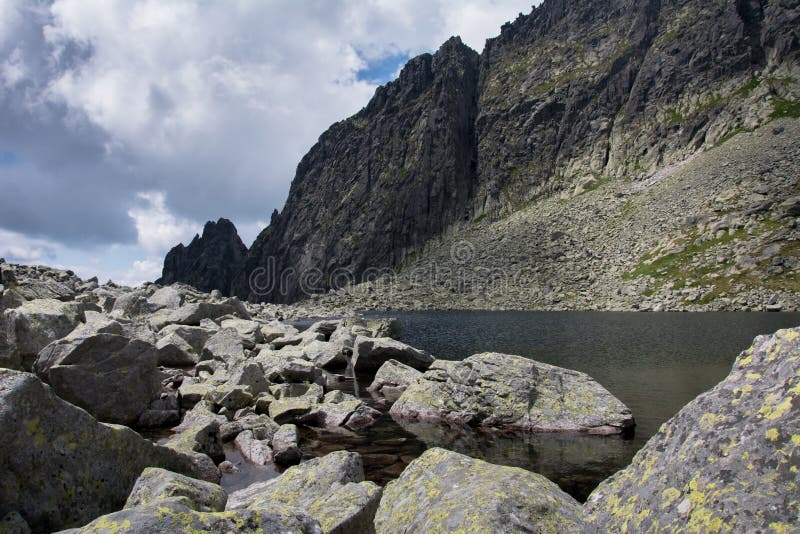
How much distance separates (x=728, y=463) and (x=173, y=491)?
19.9ft

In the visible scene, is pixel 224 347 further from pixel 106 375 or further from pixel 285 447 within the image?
pixel 285 447

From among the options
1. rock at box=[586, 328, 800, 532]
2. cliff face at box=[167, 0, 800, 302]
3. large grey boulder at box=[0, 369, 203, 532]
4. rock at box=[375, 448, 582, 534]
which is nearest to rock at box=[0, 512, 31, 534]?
large grey boulder at box=[0, 369, 203, 532]

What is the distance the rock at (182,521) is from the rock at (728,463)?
3575mm

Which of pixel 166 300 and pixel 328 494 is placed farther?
pixel 166 300

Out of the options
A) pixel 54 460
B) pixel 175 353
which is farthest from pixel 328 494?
pixel 175 353

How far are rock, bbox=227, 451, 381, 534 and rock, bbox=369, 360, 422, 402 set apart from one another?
1495cm

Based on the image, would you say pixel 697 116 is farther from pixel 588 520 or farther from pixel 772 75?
pixel 588 520

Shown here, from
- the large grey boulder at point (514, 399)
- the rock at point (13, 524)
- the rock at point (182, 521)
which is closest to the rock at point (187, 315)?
the large grey boulder at point (514, 399)

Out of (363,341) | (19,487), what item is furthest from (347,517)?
(363,341)

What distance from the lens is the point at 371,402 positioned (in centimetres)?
2181

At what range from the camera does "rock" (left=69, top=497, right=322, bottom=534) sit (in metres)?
3.74

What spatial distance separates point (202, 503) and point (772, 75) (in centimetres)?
18085

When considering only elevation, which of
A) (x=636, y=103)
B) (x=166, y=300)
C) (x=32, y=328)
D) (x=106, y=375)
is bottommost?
(x=106, y=375)

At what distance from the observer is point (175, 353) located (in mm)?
24312
